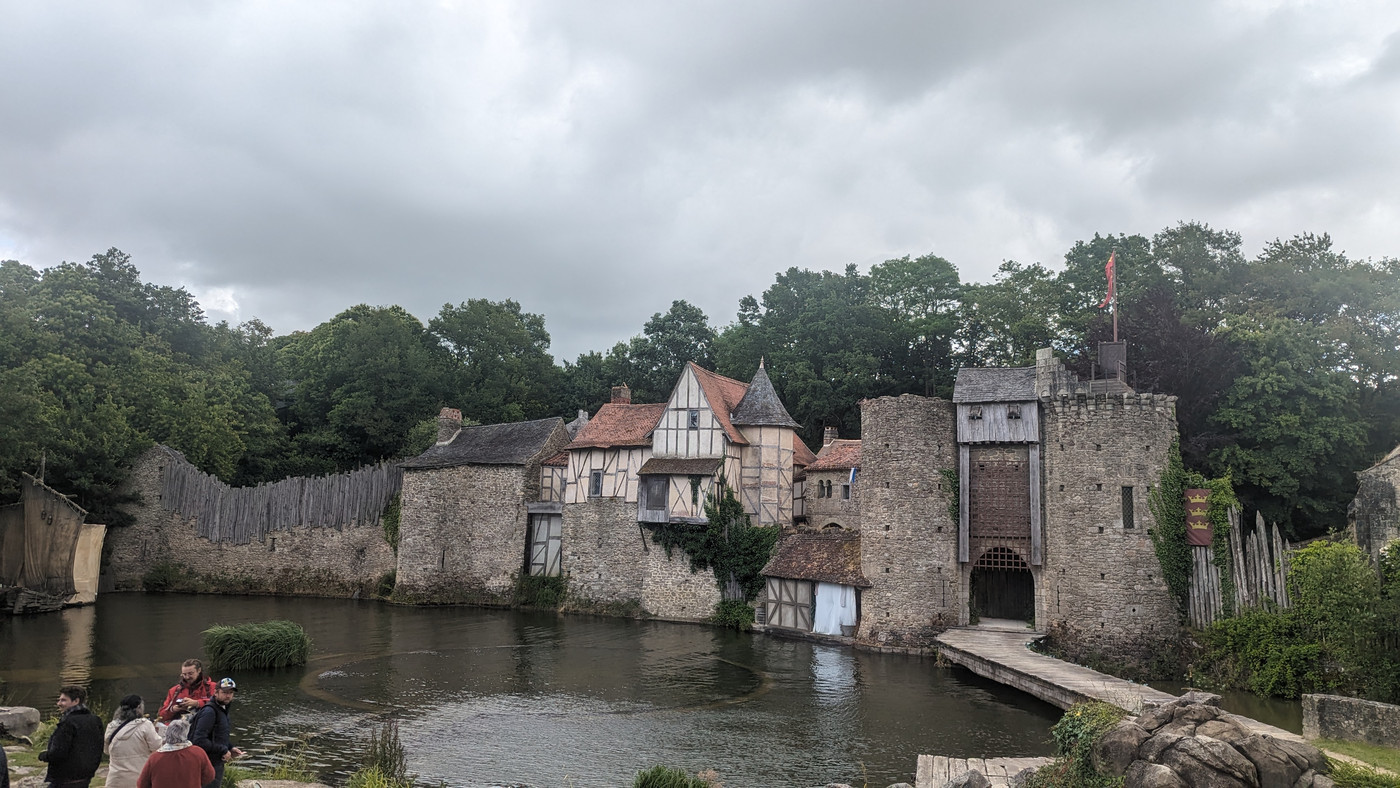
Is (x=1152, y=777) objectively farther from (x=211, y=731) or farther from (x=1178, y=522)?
(x=1178, y=522)

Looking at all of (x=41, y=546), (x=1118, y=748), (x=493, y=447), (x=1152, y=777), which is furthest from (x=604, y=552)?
(x=1152, y=777)

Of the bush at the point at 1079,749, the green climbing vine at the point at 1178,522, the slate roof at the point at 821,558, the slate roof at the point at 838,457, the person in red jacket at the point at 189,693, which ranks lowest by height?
the bush at the point at 1079,749

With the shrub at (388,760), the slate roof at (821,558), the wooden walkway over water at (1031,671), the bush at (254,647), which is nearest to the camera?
the shrub at (388,760)

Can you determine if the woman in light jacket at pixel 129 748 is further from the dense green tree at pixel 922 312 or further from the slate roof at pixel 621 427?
the dense green tree at pixel 922 312

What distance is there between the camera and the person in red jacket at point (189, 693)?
8266 millimetres

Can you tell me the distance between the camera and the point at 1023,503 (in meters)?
23.0

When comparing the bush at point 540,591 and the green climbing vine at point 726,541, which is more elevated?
the green climbing vine at point 726,541

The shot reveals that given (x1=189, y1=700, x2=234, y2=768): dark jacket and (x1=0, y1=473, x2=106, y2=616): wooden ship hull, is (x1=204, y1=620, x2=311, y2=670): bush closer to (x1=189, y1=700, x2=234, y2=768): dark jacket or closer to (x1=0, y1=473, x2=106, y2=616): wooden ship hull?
(x1=189, y1=700, x2=234, y2=768): dark jacket

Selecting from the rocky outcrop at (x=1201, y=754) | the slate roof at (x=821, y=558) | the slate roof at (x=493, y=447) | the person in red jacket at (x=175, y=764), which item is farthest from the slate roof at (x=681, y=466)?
the person in red jacket at (x=175, y=764)

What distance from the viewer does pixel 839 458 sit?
32625mm

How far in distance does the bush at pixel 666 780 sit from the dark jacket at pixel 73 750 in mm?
5442

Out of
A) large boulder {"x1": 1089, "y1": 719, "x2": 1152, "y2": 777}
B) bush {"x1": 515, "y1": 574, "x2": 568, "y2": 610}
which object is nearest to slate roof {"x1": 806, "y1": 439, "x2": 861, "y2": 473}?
bush {"x1": 515, "y1": 574, "x2": 568, "y2": 610}

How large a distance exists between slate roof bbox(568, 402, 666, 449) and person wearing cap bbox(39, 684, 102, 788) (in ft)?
78.8

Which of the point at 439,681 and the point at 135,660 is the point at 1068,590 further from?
the point at 135,660
